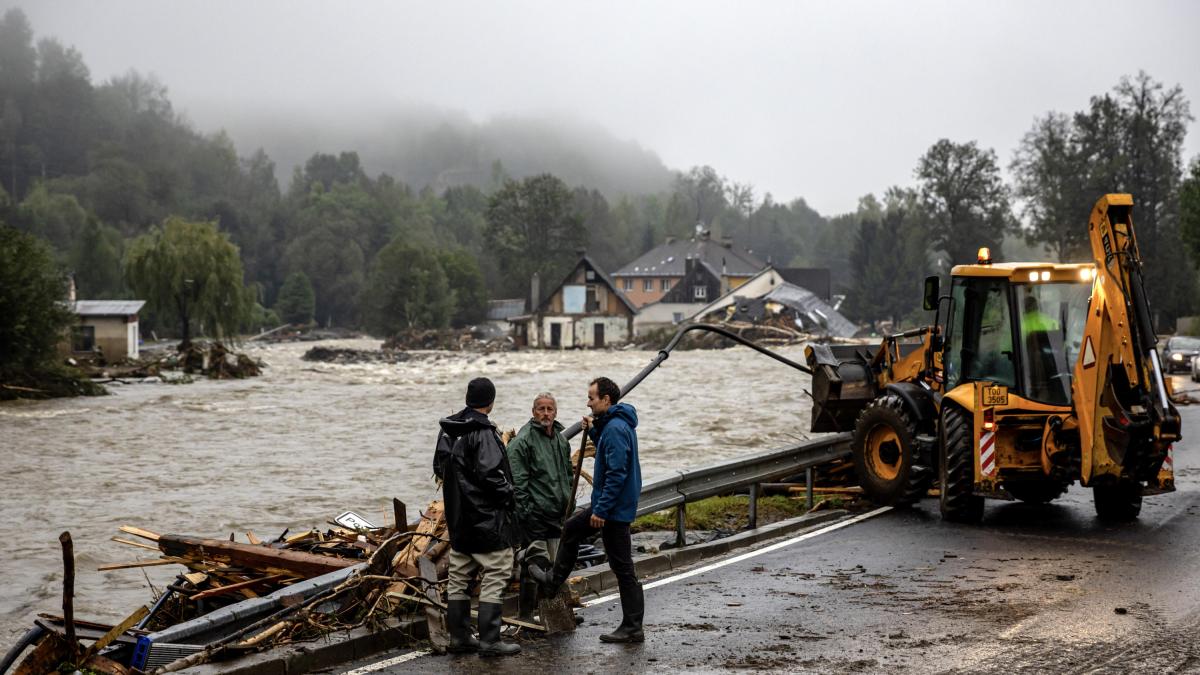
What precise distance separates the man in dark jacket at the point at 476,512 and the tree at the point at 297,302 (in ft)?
413

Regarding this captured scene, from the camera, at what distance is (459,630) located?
8.52 meters

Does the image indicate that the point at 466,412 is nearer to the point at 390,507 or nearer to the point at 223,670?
the point at 223,670

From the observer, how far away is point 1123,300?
41.4 ft

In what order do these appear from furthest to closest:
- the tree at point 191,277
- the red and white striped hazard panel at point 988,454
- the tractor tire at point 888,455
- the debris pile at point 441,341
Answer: the debris pile at point 441,341 < the tree at point 191,277 < the tractor tire at point 888,455 < the red and white striped hazard panel at point 988,454

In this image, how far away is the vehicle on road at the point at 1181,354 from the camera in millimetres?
45031

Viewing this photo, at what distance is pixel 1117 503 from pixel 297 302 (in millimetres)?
123104

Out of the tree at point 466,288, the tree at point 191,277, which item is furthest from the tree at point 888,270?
the tree at point 191,277

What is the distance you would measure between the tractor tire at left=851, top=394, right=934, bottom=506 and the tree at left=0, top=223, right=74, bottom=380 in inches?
1448

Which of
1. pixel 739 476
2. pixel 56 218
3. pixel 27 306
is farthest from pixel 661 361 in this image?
pixel 56 218

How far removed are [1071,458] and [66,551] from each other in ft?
33.1

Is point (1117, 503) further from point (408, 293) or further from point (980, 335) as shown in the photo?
point (408, 293)

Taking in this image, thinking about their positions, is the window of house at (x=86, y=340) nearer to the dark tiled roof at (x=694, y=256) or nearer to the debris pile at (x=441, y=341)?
the debris pile at (x=441, y=341)

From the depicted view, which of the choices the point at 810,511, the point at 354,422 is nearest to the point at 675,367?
the point at 354,422

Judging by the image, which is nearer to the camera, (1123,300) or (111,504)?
(1123,300)
